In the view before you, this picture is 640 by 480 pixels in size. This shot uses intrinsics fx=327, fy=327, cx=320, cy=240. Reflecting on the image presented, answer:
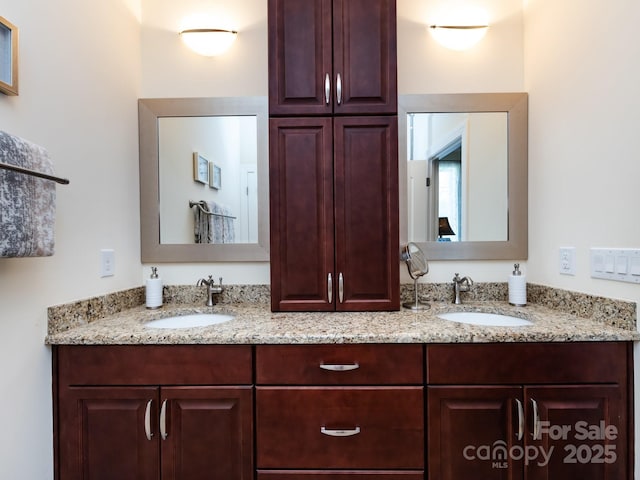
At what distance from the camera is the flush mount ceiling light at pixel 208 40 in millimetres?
1653

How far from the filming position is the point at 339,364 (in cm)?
112

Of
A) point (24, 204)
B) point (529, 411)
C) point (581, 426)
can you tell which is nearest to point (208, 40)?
point (24, 204)

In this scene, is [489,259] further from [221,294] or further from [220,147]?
[220,147]

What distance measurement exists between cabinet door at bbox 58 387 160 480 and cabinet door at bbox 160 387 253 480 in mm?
53

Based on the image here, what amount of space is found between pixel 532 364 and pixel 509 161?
39.9 inches

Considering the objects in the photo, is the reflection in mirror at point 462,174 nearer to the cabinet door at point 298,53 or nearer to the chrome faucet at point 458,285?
the chrome faucet at point 458,285

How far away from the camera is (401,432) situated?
1110 millimetres

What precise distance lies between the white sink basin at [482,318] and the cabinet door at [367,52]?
979 millimetres

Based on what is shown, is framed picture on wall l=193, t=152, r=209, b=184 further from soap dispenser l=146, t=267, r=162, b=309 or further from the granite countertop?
the granite countertop

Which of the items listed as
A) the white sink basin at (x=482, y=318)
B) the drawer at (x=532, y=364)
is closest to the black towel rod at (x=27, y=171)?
the drawer at (x=532, y=364)

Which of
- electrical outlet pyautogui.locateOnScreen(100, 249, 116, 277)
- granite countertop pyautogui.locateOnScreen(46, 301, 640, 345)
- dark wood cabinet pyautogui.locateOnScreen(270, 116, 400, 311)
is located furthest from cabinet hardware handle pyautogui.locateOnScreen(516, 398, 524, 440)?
electrical outlet pyautogui.locateOnScreen(100, 249, 116, 277)

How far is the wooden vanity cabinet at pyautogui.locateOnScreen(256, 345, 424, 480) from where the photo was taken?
43.7 inches

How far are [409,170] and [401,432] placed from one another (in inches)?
45.9

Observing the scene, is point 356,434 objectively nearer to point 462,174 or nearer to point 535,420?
point 535,420
